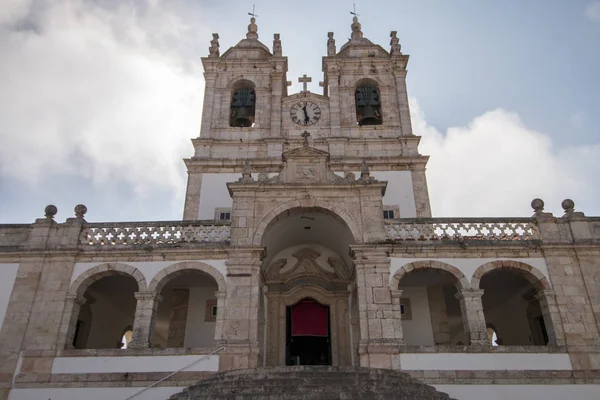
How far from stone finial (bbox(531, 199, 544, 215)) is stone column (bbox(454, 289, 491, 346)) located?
126 inches

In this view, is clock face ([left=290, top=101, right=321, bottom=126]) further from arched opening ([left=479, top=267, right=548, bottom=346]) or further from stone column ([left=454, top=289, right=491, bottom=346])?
stone column ([left=454, top=289, right=491, bottom=346])

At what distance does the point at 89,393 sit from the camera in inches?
472

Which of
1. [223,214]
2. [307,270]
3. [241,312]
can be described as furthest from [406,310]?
[223,214]

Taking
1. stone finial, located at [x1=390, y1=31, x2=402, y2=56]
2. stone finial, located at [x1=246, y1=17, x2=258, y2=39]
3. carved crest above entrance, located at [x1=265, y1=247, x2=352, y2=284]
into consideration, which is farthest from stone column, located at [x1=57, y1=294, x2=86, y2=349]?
stone finial, located at [x1=390, y1=31, x2=402, y2=56]

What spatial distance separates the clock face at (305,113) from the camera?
21531 mm

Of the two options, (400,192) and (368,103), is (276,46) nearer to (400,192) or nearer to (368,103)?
(368,103)

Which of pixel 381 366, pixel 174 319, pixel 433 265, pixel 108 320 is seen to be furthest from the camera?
pixel 108 320

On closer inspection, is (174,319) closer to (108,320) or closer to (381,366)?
(108,320)

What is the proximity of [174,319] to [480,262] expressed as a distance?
933 centimetres

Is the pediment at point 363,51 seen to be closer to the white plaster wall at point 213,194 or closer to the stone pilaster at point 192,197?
the white plaster wall at point 213,194

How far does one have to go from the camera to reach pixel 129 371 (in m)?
12.2

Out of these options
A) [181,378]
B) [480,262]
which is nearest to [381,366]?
[480,262]

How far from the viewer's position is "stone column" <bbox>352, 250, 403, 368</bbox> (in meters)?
12.1

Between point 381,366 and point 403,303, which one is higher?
point 403,303
